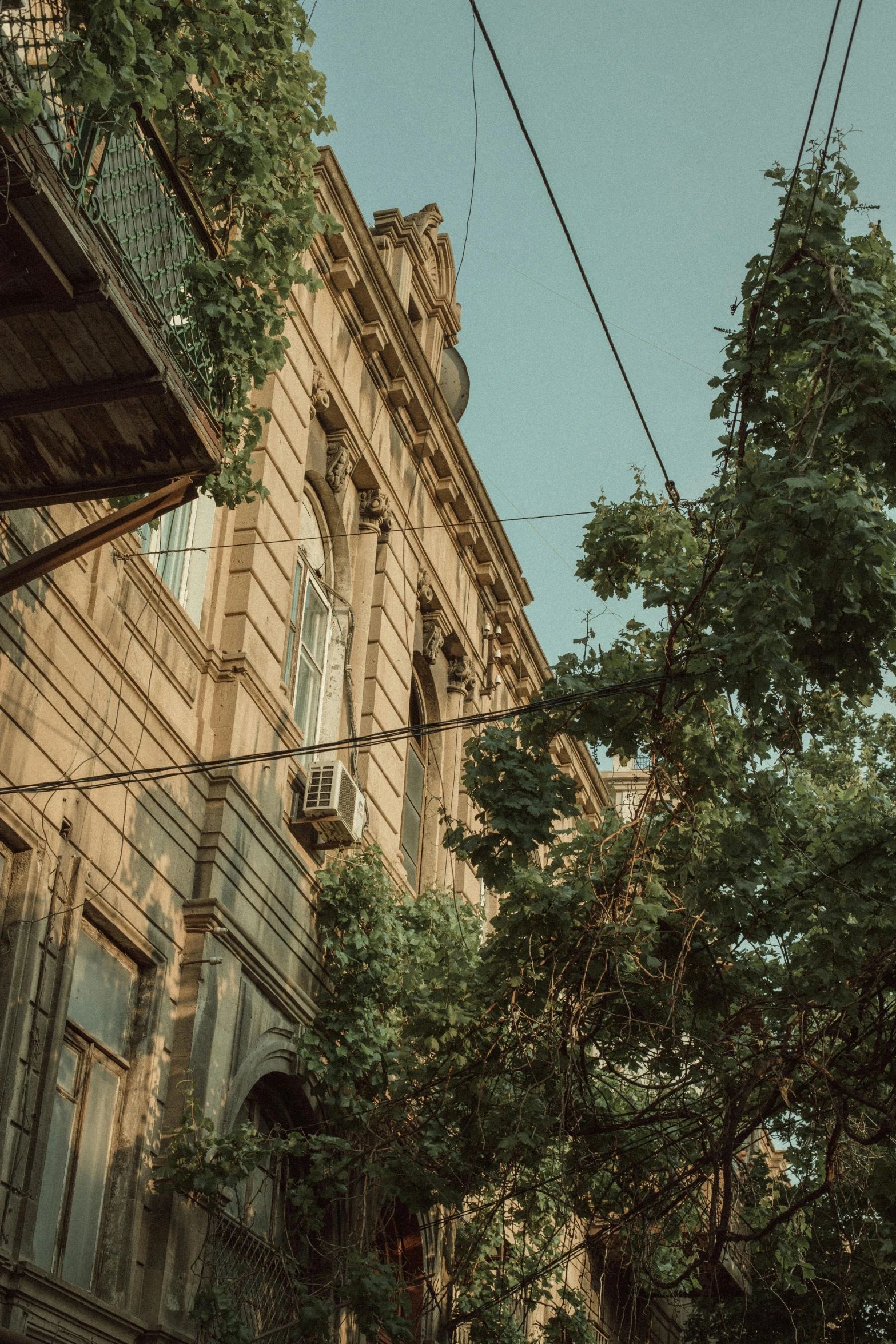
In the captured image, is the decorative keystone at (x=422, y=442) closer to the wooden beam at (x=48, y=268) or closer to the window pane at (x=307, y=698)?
the window pane at (x=307, y=698)

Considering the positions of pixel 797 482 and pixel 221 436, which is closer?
pixel 797 482

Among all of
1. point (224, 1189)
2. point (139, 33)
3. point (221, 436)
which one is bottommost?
point (224, 1189)

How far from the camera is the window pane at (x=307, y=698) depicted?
1409cm

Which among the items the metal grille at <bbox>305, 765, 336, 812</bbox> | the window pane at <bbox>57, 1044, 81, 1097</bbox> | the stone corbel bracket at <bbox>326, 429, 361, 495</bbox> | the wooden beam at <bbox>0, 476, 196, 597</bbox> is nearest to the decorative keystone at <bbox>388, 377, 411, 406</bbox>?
the stone corbel bracket at <bbox>326, 429, 361, 495</bbox>

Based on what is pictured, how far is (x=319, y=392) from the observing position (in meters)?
14.7

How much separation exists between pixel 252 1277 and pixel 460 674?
9.14 m

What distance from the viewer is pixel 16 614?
8969mm

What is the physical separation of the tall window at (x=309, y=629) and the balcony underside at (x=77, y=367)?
17.1 ft

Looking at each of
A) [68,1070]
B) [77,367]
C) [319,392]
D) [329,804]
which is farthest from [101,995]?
[319,392]

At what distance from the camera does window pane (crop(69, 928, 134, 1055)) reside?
951cm

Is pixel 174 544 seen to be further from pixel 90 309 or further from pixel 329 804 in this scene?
pixel 90 309

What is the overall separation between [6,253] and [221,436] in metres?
1.87

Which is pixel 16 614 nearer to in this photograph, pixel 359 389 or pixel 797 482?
pixel 797 482

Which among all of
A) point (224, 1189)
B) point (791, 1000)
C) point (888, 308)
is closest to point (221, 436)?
point (888, 308)
